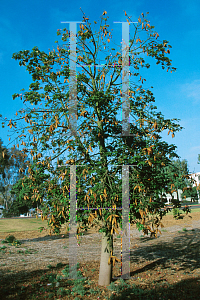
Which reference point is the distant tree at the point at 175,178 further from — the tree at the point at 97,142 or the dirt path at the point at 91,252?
the dirt path at the point at 91,252

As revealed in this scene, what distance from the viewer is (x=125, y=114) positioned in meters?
7.17

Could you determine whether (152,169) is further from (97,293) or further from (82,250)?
(82,250)

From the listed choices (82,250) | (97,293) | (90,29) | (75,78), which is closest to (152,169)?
(75,78)

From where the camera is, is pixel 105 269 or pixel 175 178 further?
pixel 105 269

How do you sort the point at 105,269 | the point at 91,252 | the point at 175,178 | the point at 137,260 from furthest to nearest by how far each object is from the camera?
the point at 91,252 < the point at 137,260 < the point at 105,269 < the point at 175,178

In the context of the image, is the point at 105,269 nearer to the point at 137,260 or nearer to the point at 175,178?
the point at 175,178

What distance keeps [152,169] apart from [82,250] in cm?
857

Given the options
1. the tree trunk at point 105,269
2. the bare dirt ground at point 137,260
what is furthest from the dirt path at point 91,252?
the tree trunk at point 105,269

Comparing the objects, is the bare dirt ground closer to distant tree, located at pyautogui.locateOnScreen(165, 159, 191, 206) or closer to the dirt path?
the dirt path

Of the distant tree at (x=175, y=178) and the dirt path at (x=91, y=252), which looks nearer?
the distant tree at (x=175, y=178)

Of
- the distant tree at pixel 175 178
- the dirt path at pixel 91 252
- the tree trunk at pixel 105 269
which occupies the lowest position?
the dirt path at pixel 91 252

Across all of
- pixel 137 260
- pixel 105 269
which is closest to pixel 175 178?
pixel 105 269

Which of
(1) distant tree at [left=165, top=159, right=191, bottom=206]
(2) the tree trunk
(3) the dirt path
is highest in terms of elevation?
(1) distant tree at [left=165, top=159, right=191, bottom=206]

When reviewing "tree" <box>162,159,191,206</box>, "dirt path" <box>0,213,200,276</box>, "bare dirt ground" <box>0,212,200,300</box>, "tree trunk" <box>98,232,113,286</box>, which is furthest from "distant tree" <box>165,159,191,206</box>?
"dirt path" <box>0,213,200,276</box>
